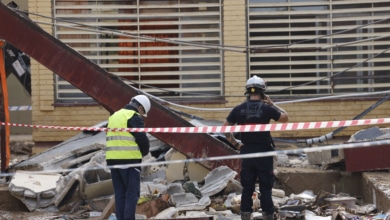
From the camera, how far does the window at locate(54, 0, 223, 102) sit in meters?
15.3

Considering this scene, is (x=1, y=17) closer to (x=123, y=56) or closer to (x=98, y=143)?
(x=98, y=143)

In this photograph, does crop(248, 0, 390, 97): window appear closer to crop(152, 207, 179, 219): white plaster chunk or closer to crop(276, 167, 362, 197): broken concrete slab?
crop(276, 167, 362, 197): broken concrete slab

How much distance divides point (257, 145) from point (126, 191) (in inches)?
62.9

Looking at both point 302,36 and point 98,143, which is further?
point 302,36

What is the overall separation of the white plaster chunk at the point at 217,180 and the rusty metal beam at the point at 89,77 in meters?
0.22

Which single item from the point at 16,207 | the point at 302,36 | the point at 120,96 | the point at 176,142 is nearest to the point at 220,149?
the point at 176,142

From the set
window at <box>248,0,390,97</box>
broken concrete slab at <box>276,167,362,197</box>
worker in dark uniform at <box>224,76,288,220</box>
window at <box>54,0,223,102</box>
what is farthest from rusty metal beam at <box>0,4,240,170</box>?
window at <box>248,0,390,97</box>

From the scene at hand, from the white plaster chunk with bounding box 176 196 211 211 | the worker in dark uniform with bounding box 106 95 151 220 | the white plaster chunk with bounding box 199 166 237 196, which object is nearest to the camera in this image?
the worker in dark uniform with bounding box 106 95 151 220

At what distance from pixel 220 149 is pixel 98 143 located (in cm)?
253

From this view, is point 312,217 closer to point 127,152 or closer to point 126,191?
point 126,191

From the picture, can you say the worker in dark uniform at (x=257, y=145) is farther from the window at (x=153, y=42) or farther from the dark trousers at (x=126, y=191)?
the window at (x=153, y=42)

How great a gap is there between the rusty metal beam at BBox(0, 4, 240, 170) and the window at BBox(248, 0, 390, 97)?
397cm

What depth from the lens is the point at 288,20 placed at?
Result: 15180 mm

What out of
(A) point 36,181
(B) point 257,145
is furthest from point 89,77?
(B) point 257,145
